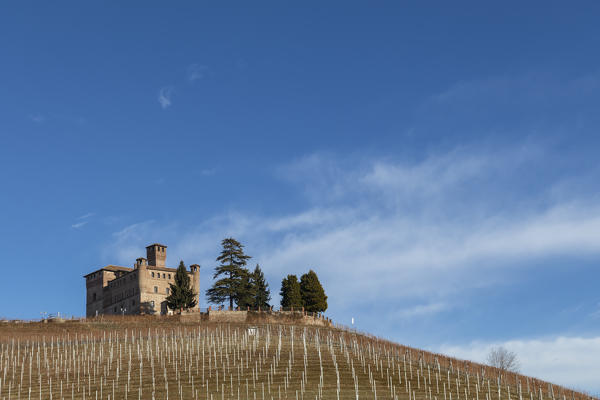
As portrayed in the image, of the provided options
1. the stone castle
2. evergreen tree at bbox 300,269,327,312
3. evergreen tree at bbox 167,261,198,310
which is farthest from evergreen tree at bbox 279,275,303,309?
the stone castle

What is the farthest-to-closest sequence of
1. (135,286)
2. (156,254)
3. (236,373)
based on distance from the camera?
(156,254)
(135,286)
(236,373)

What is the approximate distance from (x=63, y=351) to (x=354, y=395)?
2829cm

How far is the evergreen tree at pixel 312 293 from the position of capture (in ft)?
295

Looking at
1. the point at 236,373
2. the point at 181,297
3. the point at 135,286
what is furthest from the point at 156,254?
the point at 236,373

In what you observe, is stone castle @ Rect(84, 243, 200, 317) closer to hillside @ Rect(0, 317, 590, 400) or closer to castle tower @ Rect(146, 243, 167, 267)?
castle tower @ Rect(146, 243, 167, 267)

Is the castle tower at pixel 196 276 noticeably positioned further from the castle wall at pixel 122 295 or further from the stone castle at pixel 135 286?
the castle wall at pixel 122 295

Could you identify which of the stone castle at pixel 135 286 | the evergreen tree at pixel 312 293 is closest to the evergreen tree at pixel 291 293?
the evergreen tree at pixel 312 293

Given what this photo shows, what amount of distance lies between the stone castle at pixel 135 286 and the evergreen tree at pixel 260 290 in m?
17.7

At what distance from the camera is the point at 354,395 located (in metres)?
36.7

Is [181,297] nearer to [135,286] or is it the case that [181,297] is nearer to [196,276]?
[135,286]

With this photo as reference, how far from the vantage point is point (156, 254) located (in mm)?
116062

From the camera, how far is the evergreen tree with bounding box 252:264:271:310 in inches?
3590

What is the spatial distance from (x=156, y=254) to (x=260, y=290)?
29308mm

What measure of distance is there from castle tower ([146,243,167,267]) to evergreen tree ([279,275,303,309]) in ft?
106
